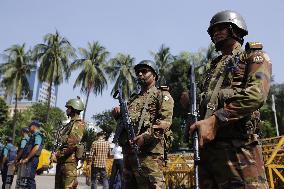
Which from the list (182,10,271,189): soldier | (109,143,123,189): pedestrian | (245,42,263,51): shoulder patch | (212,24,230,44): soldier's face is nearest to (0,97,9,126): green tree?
(109,143,123,189): pedestrian

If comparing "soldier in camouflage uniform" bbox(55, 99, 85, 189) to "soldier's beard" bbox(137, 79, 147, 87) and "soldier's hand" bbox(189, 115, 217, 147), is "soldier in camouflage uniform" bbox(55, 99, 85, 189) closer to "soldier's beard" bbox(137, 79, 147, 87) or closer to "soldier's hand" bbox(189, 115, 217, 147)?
"soldier's beard" bbox(137, 79, 147, 87)

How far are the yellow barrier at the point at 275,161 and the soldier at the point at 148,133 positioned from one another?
10.4ft

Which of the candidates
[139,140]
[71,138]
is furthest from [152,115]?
[71,138]

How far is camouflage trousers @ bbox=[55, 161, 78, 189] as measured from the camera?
553cm

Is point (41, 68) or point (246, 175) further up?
point (41, 68)

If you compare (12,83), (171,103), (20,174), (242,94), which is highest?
(12,83)

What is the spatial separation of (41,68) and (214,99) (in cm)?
4032

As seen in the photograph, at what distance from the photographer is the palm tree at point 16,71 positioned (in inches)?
1746

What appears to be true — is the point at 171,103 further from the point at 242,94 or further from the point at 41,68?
the point at 41,68

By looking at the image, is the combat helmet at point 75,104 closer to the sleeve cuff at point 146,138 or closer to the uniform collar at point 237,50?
the sleeve cuff at point 146,138

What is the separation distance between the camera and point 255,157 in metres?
2.58

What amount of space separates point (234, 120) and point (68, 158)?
3.74 m

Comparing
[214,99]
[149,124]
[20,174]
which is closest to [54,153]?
[20,174]

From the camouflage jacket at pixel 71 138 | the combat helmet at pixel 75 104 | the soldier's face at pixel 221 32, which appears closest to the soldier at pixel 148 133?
the camouflage jacket at pixel 71 138
